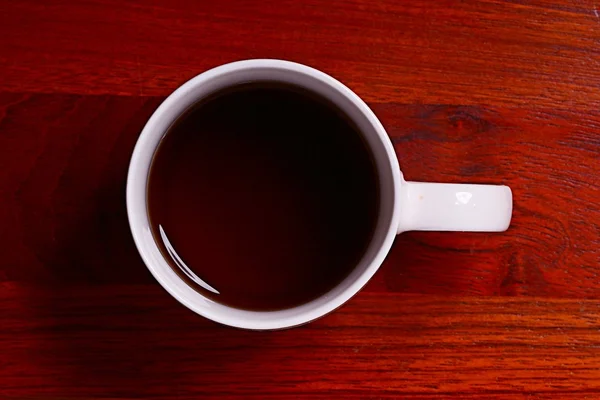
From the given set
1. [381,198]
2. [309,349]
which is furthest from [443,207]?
[309,349]

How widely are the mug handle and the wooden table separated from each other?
0.09m

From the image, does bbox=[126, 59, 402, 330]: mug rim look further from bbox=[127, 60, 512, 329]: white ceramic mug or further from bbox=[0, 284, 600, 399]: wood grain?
bbox=[0, 284, 600, 399]: wood grain

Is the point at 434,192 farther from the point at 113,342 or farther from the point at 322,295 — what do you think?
the point at 113,342

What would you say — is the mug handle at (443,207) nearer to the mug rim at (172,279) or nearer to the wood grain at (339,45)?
the mug rim at (172,279)

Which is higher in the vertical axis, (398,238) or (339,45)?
(339,45)

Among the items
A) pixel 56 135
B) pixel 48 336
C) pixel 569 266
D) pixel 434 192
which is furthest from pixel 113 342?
pixel 569 266

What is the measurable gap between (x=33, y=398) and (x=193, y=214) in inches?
8.4

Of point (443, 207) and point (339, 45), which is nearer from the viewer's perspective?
point (443, 207)

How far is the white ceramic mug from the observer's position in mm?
504

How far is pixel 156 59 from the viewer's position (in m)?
0.61

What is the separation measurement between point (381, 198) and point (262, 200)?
0.30ft

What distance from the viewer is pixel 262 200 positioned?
564mm

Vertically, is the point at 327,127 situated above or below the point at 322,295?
above

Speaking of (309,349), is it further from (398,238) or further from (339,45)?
(339,45)
